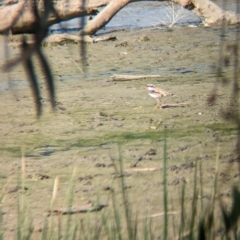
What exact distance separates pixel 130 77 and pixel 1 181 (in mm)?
3066

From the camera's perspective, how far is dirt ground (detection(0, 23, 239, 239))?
4.77 m

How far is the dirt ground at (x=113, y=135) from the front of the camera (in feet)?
15.6

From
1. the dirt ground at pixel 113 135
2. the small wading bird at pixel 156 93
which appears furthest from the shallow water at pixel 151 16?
the small wading bird at pixel 156 93

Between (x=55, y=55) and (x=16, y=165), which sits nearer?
(x=16, y=165)

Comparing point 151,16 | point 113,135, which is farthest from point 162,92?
point 151,16

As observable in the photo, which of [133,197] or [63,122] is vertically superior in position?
[133,197]

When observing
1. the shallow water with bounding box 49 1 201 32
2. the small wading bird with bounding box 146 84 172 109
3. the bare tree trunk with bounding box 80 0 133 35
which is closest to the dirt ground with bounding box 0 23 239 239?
the small wading bird with bounding box 146 84 172 109

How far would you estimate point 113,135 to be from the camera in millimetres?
6070

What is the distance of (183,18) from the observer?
12.5 meters

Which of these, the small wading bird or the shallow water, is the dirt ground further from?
the shallow water

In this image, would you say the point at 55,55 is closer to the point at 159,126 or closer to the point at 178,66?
the point at 178,66

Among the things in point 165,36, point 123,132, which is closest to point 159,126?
point 123,132

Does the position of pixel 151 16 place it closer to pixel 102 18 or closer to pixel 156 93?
pixel 102 18

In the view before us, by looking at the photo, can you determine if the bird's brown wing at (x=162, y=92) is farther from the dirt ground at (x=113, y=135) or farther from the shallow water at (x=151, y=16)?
the shallow water at (x=151, y=16)
